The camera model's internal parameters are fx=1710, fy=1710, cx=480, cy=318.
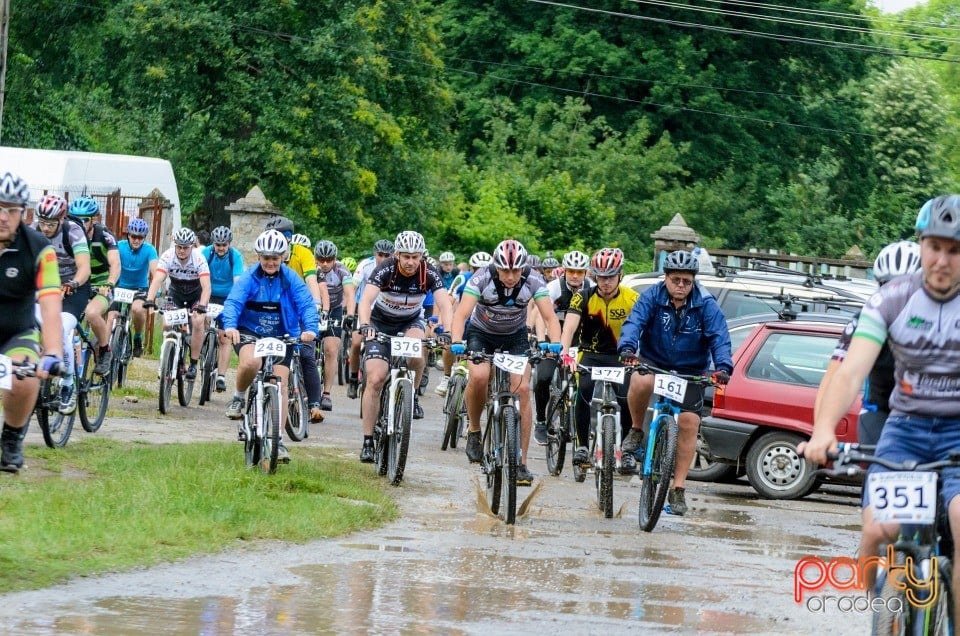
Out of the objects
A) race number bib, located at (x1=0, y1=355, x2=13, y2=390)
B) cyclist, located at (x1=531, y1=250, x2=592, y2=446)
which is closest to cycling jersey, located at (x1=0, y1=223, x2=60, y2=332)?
race number bib, located at (x1=0, y1=355, x2=13, y2=390)

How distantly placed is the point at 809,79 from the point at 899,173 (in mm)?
4313

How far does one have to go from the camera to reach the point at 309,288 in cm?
1677

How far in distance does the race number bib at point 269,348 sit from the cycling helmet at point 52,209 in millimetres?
2309

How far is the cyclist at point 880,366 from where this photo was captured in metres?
7.66

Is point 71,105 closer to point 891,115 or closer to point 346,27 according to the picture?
point 346,27

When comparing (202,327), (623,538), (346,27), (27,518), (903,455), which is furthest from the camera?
(346,27)

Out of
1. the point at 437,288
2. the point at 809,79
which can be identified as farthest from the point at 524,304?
the point at 809,79

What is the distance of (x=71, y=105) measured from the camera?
164 ft

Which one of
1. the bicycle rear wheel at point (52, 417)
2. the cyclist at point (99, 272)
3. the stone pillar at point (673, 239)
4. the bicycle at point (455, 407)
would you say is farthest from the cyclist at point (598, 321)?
the stone pillar at point (673, 239)

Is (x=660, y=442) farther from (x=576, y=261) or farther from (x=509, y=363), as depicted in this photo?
(x=576, y=261)

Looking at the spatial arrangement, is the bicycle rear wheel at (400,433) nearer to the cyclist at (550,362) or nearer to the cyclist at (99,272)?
the cyclist at (550,362)

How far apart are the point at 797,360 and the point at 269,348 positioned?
5308 millimetres

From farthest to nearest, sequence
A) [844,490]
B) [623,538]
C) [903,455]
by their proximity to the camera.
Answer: [844,490]
[623,538]
[903,455]

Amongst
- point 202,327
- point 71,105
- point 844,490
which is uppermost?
point 71,105
